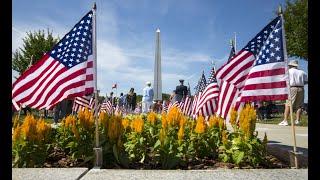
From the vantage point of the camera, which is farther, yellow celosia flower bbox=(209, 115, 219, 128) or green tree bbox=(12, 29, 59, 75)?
green tree bbox=(12, 29, 59, 75)

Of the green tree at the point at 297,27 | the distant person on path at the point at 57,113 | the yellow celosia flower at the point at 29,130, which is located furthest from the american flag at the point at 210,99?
the green tree at the point at 297,27

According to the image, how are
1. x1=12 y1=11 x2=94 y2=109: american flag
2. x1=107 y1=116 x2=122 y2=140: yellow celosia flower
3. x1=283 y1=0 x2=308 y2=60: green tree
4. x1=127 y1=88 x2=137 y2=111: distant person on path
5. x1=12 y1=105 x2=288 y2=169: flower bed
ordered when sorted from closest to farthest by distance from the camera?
x1=12 y1=105 x2=288 y2=169: flower bed < x1=107 y1=116 x2=122 y2=140: yellow celosia flower < x1=12 y1=11 x2=94 y2=109: american flag < x1=127 y1=88 x2=137 y2=111: distant person on path < x1=283 y1=0 x2=308 y2=60: green tree

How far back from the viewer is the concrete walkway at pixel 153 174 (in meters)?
5.44

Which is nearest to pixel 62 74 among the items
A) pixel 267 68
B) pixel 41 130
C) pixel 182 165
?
pixel 41 130

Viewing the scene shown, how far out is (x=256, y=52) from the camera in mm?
7207

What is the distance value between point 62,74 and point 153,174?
7.48 ft

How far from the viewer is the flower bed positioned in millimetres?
6527

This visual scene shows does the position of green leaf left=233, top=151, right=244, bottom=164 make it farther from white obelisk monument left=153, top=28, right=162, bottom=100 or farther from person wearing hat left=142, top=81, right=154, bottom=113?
white obelisk monument left=153, top=28, right=162, bottom=100

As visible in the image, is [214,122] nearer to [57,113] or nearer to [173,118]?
[173,118]

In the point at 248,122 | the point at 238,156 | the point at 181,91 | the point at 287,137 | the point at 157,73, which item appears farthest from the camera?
the point at 157,73

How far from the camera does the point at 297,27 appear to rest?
3659 cm

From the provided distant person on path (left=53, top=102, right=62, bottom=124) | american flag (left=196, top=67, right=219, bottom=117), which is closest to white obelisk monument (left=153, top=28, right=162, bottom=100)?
distant person on path (left=53, top=102, right=62, bottom=124)

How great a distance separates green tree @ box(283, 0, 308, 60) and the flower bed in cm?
2984
